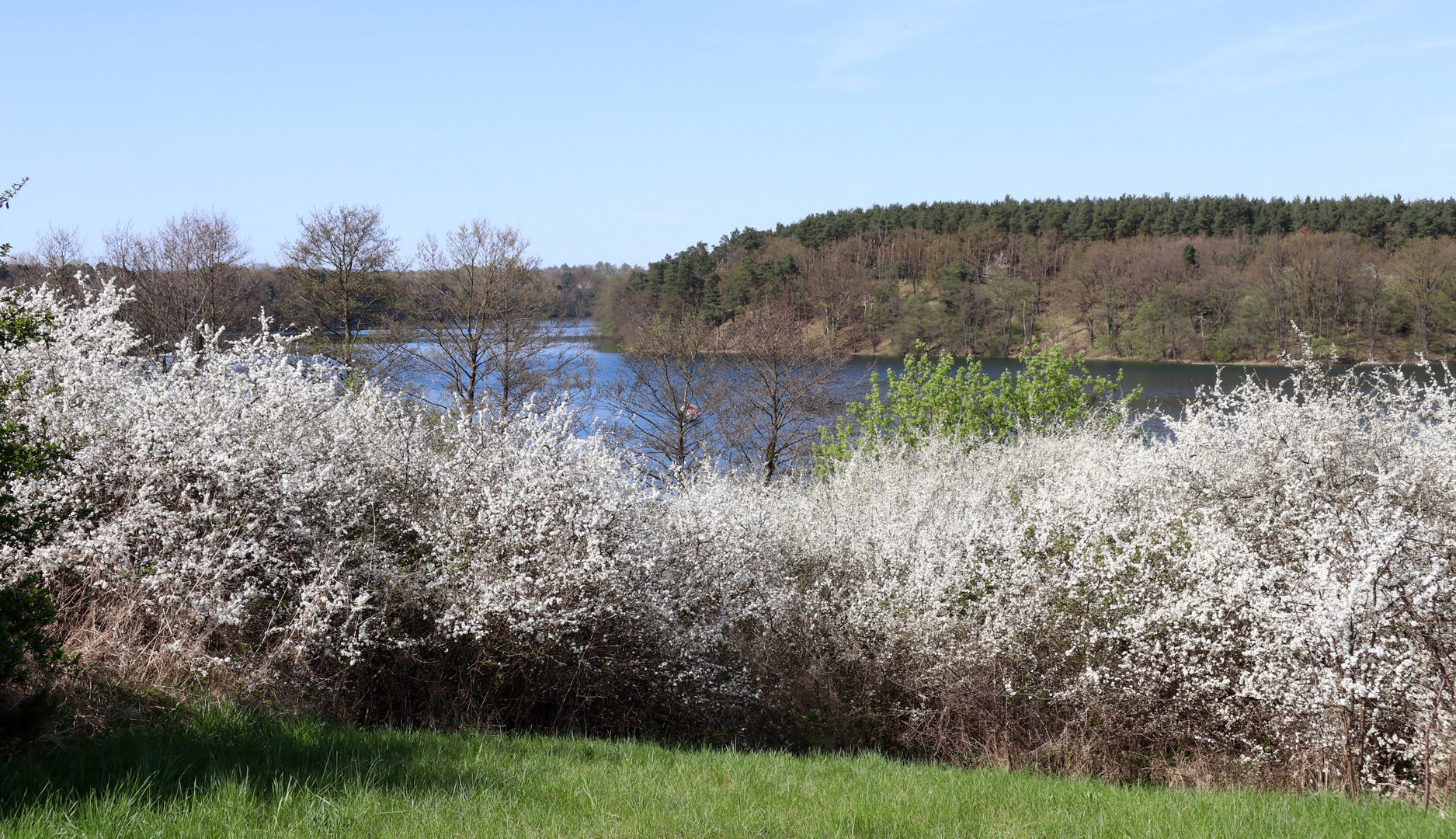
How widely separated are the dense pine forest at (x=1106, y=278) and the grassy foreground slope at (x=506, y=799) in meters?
27.9

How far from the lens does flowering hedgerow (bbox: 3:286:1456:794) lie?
19.3 feet

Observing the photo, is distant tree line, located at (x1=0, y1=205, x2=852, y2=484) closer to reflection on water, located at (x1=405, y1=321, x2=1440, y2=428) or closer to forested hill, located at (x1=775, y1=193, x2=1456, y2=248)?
reflection on water, located at (x1=405, y1=321, x2=1440, y2=428)

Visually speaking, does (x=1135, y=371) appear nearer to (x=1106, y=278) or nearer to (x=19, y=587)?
(x=1106, y=278)

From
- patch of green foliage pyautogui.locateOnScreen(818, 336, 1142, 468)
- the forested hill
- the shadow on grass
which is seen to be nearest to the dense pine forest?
the forested hill

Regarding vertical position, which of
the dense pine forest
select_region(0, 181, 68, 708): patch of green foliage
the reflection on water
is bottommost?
select_region(0, 181, 68, 708): patch of green foliage

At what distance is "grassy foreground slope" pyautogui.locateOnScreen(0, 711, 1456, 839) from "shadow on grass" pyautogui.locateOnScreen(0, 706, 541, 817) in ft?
0.04

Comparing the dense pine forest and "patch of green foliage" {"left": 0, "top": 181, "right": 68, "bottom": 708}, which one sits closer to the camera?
"patch of green foliage" {"left": 0, "top": 181, "right": 68, "bottom": 708}

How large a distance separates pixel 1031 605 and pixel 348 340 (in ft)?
86.1

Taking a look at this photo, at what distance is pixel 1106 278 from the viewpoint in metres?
70.9

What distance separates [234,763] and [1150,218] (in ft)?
306

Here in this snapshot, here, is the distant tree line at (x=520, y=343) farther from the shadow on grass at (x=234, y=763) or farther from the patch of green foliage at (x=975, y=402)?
the shadow on grass at (x=234, y=763)

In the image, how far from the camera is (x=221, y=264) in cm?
3391

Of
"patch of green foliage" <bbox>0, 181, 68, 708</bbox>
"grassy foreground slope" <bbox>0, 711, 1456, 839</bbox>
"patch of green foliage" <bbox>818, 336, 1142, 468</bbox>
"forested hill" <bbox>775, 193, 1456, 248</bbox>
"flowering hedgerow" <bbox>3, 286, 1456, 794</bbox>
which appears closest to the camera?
"grassy foreground slope" <bbox>0, 711, 1456, 839</bbox>

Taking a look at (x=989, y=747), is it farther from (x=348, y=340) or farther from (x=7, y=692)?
(x=348, y=340)
